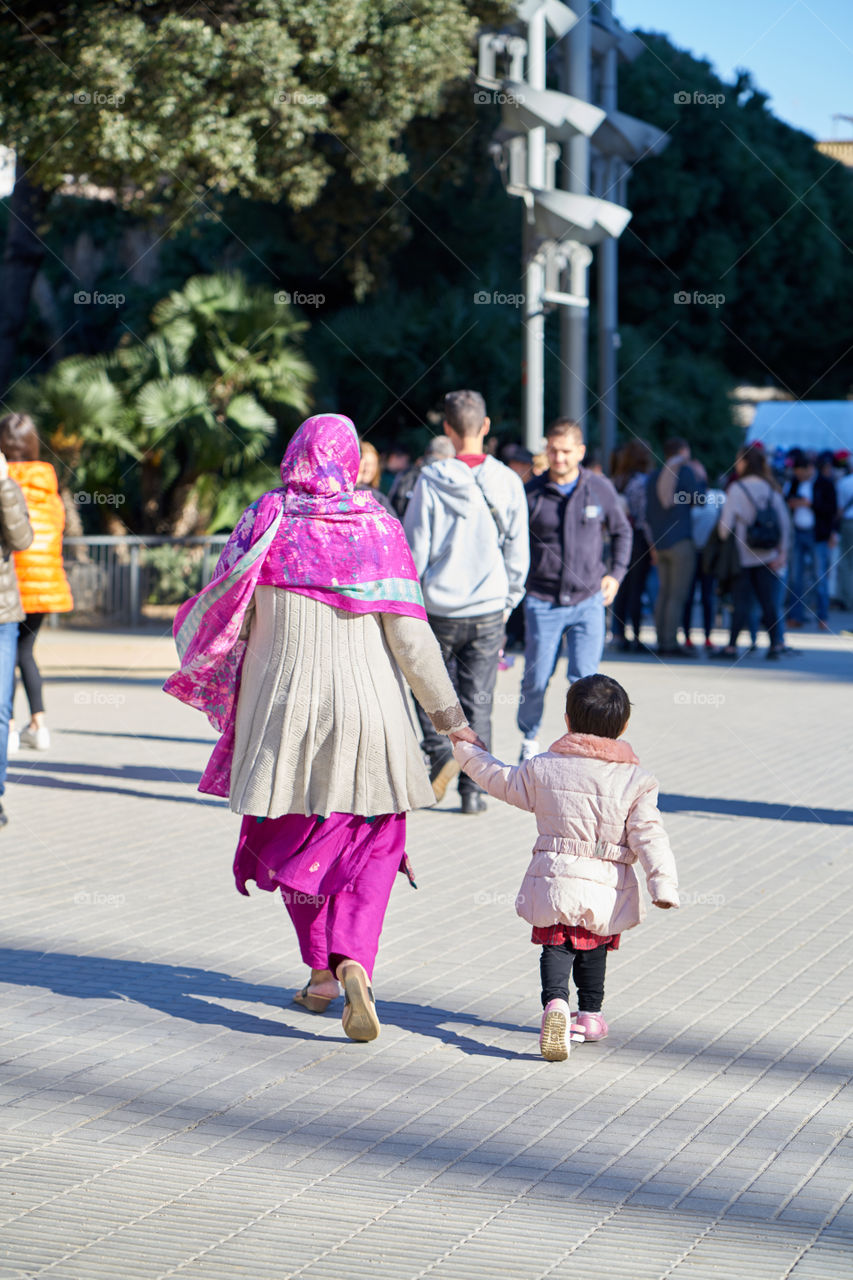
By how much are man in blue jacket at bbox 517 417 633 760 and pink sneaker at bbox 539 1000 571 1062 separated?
4155 millimetres

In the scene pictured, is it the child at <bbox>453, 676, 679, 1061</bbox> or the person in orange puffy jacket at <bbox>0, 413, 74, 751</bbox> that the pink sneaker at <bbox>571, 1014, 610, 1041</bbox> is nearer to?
the child at <bbox>453, 676, 679, 1061</bbox>

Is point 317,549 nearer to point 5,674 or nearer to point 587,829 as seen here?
point 587,829

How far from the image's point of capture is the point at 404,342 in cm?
2509

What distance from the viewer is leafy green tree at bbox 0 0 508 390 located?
49.7 ft

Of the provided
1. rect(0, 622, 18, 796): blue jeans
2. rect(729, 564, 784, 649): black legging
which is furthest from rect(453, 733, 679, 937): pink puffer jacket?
rect(729, 564, 784, 649): black legging

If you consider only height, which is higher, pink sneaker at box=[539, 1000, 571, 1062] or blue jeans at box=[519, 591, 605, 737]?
blue jeans at box=[519, 591, 605, 737]

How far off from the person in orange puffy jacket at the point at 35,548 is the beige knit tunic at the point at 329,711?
415 centimetres

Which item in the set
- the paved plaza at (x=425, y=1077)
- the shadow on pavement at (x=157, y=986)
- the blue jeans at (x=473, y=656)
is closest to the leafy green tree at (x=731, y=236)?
the blue jeans at (x=473, y=656)

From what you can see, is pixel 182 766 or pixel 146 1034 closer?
pixel 146 1034

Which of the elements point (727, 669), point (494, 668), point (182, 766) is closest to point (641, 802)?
point (494, 668)

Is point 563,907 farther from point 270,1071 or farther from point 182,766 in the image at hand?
point 182,766

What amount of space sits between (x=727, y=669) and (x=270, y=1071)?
435 inches

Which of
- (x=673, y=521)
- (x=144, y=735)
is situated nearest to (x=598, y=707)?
(x=144, y=735)

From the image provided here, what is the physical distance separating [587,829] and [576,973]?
47 centimetres
